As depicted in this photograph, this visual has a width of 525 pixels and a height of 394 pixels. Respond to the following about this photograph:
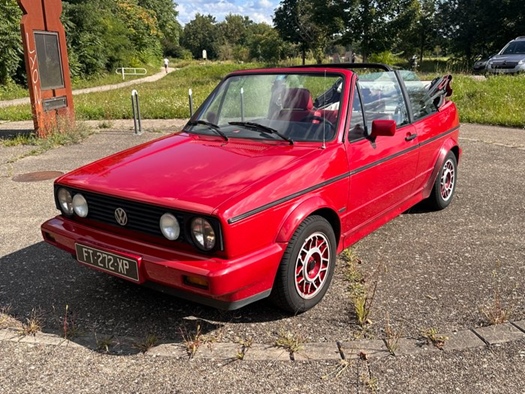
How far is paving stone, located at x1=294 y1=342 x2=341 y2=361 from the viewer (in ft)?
9.42

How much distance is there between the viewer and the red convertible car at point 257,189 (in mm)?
2854

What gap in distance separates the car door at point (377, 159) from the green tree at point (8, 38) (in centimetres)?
2569

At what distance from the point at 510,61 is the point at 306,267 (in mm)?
18048

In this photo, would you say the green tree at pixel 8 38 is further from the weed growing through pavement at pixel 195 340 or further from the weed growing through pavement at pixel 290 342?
the weed growing through pavement at pixel 290 342

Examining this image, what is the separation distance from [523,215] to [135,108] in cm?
886

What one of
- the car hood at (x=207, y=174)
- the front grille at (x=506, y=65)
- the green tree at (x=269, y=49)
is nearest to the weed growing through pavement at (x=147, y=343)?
the car hood at (x=207, y=174)

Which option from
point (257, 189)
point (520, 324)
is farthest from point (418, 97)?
point (257, 189)

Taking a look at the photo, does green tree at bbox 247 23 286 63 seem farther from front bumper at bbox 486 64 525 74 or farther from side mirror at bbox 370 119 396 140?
side mirror at bbox 370 119 396 140

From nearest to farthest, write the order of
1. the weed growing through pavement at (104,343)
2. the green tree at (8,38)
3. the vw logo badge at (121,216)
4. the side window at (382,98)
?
the weed growing through pavement at (104,343) → the vw logo badge at (121,216) → the side window at (382,98) → the green tree at (8,38)

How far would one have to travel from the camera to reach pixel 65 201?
11.6 ft

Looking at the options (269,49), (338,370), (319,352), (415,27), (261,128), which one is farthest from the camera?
(269,49)

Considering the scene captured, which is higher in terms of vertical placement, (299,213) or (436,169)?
(299,213)

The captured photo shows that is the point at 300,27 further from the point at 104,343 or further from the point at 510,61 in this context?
the point at 104,343

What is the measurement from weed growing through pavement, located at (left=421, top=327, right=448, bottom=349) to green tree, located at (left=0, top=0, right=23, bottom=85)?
89.4 ft
